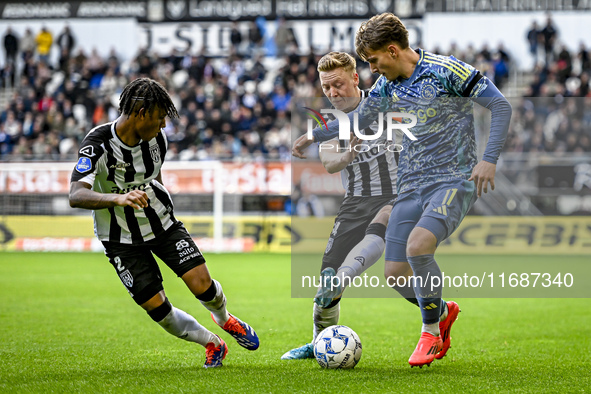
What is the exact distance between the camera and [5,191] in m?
17.9

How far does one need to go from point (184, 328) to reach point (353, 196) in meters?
1.58

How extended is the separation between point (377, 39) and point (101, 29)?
23196 millimetres

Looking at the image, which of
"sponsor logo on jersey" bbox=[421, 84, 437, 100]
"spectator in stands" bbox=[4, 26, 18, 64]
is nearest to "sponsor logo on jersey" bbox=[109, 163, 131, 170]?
"sponsor logo on jersey" bbox=[421, 84, 437, 100]

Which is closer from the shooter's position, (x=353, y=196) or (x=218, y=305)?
(x=218, y=305)

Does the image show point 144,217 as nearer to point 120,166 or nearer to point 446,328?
point 120,166

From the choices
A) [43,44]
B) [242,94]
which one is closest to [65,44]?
[43,44]

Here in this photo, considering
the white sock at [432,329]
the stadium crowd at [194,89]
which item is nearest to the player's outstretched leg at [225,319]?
the white sock at [432,329]

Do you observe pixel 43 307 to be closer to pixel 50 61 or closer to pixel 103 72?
pixel 103 72

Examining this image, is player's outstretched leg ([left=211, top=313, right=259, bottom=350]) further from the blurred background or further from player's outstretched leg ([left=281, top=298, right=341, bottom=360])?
the blurred background

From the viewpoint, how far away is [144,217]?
17.5ft

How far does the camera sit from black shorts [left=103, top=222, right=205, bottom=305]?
17.1ft

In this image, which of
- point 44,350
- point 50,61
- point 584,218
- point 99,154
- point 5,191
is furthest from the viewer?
point 50,61

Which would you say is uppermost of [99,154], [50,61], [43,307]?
[50,61]

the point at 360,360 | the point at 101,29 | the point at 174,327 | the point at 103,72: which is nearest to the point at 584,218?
the point at 360,360
